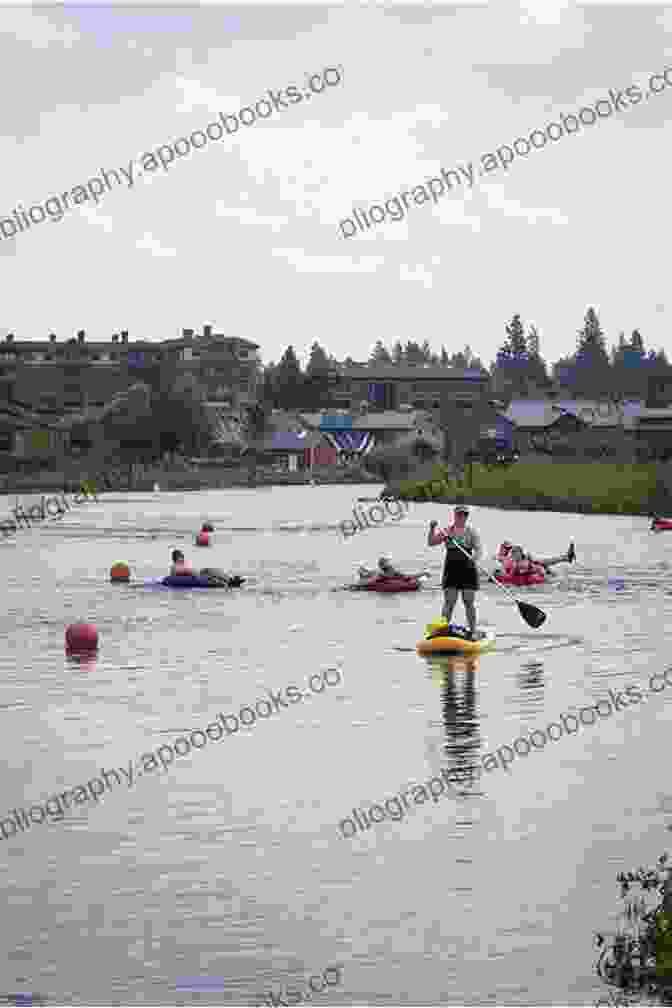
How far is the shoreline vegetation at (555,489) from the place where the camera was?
110750mm

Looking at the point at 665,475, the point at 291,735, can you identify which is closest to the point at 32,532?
the point at 665,475

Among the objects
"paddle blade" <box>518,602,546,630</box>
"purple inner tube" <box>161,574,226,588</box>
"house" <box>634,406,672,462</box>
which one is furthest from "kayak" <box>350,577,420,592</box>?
"house" <box>634,406,672,462</box>

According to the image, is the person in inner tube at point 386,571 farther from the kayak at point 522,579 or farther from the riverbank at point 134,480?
the riverbank at point 134,480

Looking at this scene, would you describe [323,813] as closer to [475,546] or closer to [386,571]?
[475,546]

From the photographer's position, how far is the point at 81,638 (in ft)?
122

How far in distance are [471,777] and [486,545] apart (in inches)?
2077

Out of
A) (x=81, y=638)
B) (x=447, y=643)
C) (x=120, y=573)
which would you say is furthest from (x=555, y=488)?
(x=447, y=643)

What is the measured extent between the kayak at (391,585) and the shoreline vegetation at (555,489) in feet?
183

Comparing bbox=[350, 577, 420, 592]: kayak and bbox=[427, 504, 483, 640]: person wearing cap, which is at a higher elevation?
bbox=[427, 504, 483, 640]: person wearing cap

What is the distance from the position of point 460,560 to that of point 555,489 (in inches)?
3480

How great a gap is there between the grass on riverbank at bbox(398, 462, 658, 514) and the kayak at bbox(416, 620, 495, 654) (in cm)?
7403

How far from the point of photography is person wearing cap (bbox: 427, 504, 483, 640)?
33062mm

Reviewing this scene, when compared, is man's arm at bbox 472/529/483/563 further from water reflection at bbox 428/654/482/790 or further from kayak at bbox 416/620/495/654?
water reflection at bbox 428/654/482/790

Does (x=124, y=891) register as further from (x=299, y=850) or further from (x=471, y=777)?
(x=471, y=777)
